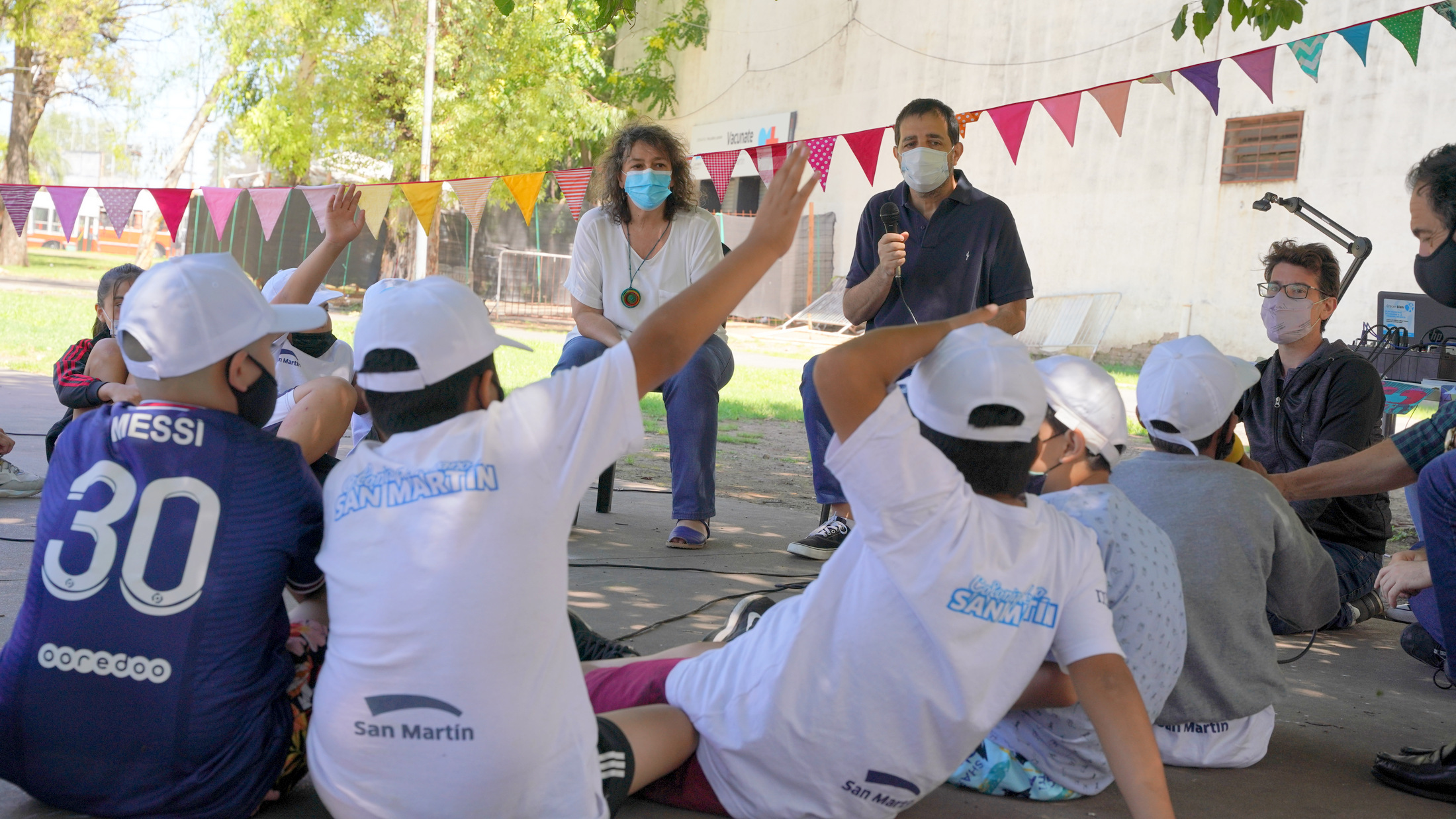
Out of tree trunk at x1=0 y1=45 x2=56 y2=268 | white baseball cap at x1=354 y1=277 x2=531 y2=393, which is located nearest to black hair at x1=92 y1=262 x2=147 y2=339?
white baseball cap at x1=354 y1=277 x2=531 y2=393

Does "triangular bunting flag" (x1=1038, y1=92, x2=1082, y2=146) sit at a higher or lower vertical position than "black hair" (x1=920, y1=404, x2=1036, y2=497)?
higher

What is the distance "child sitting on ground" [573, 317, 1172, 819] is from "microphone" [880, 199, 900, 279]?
9.35 ft

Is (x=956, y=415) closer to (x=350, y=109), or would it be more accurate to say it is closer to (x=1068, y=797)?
(x=1068, y=797)

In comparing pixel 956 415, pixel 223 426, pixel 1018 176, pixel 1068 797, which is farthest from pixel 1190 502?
pixel 1018 176

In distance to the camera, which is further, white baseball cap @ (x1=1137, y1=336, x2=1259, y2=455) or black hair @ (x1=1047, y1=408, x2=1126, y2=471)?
white baseball cap @ (x1=1137, y1=336, x2=1259, y2=455)

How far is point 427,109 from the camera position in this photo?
1948 cm

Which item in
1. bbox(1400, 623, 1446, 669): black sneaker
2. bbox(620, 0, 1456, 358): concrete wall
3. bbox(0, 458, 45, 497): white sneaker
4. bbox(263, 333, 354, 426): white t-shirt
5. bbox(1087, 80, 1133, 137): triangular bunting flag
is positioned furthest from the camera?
bbox(620, 0, 1456, 358): concrete wall

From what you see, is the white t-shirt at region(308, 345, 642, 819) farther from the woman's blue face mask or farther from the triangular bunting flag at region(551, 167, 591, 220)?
the triangular bunting flag at region(551, 167, 591, 220)

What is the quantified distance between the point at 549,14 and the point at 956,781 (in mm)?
20105

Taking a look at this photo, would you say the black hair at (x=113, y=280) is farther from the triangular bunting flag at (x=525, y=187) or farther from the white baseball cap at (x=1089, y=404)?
the triangular bunting flag at (x=525, y=187)

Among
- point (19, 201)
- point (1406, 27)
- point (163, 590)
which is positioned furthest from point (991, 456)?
point (19, 201)

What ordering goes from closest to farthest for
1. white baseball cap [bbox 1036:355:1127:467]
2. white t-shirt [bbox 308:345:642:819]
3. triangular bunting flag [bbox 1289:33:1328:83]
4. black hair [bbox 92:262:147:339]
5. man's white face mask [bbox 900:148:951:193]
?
white t-shirt [bbox 308:345:642:819]
white baseball cap [bbox 1036:355:1127:467]
black hair [bbox 92:262:147:339]
man's white face mask [bbox 900:148:951:193]
triangular bunting flag [bbox 1289:33:1328:83]

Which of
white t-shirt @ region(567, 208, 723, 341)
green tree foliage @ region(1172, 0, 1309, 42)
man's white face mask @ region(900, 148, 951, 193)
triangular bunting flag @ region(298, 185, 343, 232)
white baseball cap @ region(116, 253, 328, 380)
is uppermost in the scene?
green tree foliage @ region(1172, 0, 1309, 42)

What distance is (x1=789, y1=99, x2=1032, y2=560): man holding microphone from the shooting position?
4789 millimetres
